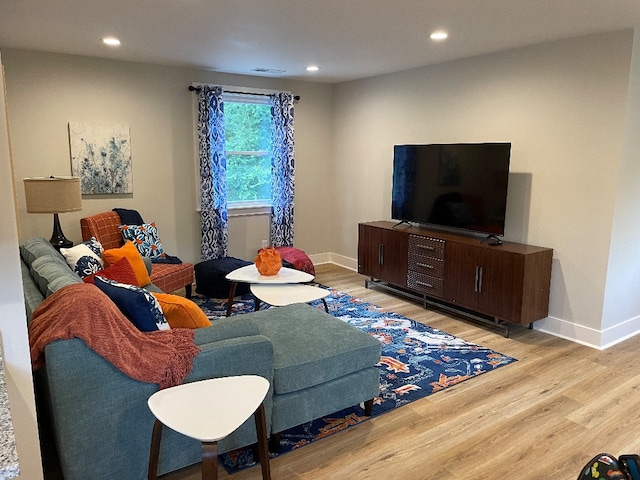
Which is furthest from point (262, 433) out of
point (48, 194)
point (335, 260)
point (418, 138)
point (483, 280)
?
point (335, 260)

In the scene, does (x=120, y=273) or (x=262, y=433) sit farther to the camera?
(x=120, y=273)

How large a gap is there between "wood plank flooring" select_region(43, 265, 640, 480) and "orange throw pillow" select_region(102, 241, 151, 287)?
1.97 metres

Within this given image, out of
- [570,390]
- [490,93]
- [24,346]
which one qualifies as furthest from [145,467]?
[490,93]

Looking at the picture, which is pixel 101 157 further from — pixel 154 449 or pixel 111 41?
pixel 154 449

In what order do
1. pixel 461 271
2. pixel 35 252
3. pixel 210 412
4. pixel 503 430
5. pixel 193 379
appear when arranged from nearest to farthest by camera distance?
pixel 210 412 → pixel 193 379 → pixel 503 430 → pixel 35 252 → pixel 461 271

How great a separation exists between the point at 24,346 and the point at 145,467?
2.63 ft

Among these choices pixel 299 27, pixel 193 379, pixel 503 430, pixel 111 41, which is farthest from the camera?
pixel 111 41

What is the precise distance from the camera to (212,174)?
18.3 ft

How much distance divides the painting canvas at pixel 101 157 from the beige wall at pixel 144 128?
0.23 feet

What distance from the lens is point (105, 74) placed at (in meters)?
4.92

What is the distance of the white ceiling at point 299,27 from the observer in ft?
9.93

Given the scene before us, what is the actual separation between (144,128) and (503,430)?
4484 millimetres

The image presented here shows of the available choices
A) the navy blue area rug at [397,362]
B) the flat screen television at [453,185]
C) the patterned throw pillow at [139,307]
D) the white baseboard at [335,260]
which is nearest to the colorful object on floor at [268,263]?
the navy blue area rug at [397,362]

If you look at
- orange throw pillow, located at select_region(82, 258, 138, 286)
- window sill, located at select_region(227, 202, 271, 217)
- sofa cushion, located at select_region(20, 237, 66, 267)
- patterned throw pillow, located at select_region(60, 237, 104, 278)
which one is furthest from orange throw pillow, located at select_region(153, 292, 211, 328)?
window sill, located at select_region(227, 202, 271, 217)
